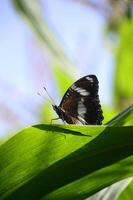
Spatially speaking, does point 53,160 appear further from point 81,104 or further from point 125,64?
point 125,64

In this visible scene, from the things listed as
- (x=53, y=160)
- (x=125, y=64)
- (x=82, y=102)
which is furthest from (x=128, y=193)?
(x=125, y=64)

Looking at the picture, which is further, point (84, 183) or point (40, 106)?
point (40, 106)

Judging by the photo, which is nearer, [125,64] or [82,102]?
[82,102]

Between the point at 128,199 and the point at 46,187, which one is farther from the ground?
the point at 46,187

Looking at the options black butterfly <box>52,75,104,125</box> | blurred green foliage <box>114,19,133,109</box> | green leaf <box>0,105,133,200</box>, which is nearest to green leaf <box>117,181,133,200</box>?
green leaf <box>0,105,133,200</box>

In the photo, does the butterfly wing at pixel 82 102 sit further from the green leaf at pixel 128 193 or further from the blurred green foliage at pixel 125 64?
A: the blurred green foliage at pixel 125 64

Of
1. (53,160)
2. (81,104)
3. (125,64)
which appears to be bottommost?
(125,64)

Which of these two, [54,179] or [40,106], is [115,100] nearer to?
[40,106]

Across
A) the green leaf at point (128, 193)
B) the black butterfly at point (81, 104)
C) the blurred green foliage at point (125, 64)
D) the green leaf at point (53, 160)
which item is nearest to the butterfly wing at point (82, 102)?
the black butterfly at point (81, 104)

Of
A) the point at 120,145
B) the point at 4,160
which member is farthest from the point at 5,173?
the point at 120,145
